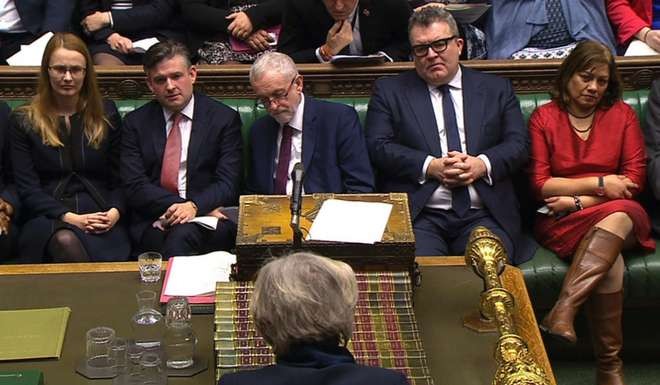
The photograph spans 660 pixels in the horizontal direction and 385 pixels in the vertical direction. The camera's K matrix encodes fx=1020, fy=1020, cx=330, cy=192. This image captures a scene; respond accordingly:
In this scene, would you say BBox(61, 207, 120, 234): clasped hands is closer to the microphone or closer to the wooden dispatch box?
the wooden dispatch box

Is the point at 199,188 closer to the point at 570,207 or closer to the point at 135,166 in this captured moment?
the point at 135,166

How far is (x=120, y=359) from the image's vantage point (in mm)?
2432

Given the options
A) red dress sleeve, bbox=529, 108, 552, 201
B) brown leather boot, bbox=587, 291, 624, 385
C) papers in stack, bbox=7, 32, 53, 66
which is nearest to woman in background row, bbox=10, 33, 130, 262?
papers in stack, bbox=7, 32, 53, 66

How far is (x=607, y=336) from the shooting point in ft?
11.3

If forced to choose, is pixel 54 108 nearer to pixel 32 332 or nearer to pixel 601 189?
pixel 32 332

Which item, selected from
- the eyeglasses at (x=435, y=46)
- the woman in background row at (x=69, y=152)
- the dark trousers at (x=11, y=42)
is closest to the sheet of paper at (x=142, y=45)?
the dark trousers at (x=11, y=42)

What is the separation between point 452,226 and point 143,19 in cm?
188

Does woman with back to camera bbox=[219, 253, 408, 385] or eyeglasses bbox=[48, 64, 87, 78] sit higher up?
eyeglasses bbox=[48, 64, 87, 78]

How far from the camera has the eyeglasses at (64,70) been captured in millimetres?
3848

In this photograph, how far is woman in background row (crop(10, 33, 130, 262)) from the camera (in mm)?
3842

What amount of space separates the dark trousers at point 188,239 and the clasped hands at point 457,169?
2.58ft

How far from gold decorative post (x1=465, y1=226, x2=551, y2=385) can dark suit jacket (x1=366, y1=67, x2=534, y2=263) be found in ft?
3.46

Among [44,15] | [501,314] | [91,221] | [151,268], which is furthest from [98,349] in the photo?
[44,15]

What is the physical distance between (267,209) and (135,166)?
46.9 inches
